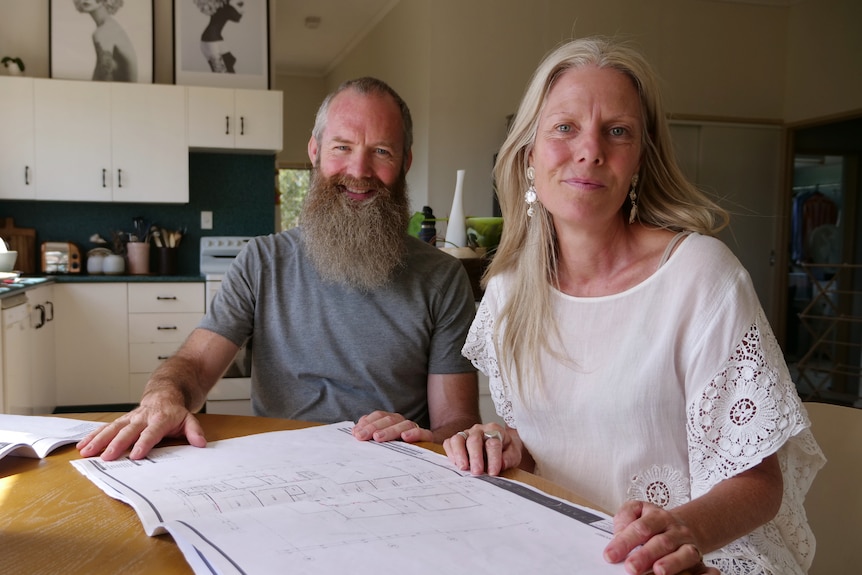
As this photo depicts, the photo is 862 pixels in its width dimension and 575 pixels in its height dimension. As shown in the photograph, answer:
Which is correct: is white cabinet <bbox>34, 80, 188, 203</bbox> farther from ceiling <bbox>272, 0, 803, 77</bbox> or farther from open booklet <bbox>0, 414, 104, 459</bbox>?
open booklet <bbox>0, 414, 104, 459</bbox>

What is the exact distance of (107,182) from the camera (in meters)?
5.01

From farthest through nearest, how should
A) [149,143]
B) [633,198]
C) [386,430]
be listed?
[149,143] → [633,198] → [386,430]

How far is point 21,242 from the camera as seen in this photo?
5.06 meters

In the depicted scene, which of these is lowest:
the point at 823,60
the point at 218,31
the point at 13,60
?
the point at 13,60

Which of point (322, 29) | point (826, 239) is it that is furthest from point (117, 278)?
point (826, 239)

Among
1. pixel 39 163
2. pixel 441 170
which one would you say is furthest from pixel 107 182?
pixel 441 170

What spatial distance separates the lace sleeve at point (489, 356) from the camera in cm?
148

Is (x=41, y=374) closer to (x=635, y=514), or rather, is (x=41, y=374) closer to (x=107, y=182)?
(x=107, y=182)

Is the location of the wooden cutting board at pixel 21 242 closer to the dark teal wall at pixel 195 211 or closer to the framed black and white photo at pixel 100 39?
the dark teal wall at pixel 195 211

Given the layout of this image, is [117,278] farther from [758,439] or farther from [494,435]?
[758,439]

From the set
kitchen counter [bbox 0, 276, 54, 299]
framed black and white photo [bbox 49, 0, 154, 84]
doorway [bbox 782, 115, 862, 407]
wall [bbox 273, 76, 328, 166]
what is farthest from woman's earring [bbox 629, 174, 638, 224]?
wall [bbox 273, 76, 328, 166]

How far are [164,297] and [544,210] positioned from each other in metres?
3.92

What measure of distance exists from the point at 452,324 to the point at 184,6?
4.34 metres

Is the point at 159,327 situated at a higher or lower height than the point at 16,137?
lower
